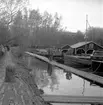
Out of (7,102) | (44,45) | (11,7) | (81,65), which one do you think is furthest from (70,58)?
(44,45)

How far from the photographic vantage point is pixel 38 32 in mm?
88375

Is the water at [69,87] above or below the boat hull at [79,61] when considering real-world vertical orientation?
below

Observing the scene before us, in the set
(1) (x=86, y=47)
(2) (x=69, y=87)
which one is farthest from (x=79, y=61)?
(1) (x=86, y=47)

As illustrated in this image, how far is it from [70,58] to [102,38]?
136 feet

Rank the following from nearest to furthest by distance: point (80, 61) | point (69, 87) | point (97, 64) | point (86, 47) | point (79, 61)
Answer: point (69, 87) → point (97, 64) → point (80, 61) → point (79, 61) → point (86, 47)

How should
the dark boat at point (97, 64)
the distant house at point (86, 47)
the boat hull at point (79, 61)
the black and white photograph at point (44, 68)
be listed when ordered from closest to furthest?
1. the black and white photograph at point (44, 68)
2. the dark boat at point (97, 64)
3. the boat hull at point (79, 61)
4. the distant house at point (86, 47)

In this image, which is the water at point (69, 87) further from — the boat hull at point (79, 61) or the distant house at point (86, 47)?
the distant house at point (86, 47)

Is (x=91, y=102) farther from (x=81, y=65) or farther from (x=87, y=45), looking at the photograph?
(x=87, y=45)

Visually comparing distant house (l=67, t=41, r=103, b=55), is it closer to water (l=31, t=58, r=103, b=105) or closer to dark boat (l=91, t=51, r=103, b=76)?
dark boat (l=91, t=51, r=103, b=76)

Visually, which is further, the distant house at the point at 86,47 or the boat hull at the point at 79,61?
the distant house at the point at 86,47

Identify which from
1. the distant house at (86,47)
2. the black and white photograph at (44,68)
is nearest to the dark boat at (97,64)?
the black and white photograph at (44,68)

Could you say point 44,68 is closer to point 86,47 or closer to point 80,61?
point 80,61

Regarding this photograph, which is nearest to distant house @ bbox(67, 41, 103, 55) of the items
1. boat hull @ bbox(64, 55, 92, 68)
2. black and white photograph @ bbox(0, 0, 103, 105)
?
black and white photograph @ bbox(0, 0, 103, 105)

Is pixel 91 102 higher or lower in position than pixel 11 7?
lower
